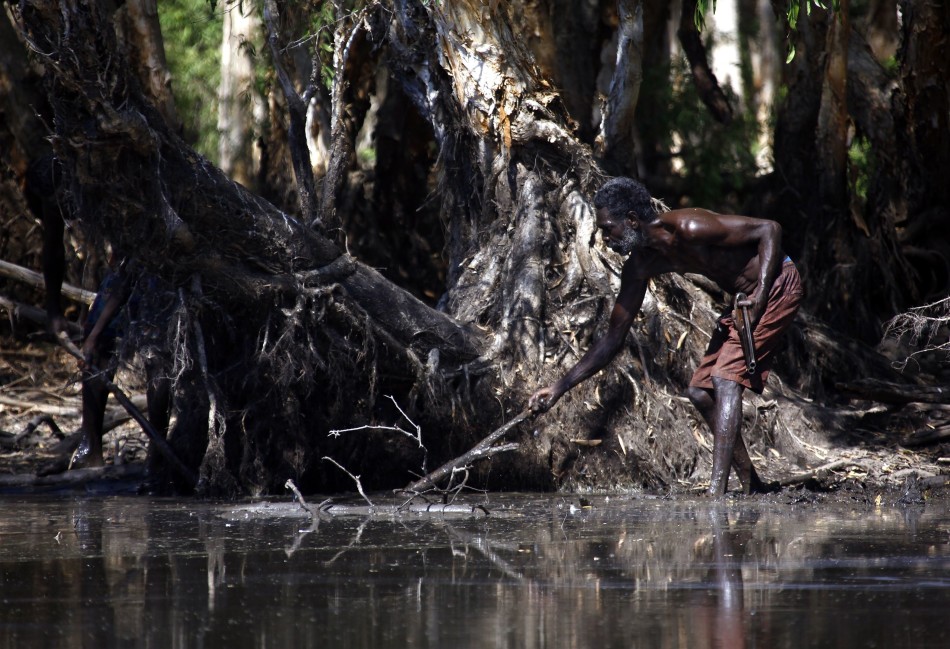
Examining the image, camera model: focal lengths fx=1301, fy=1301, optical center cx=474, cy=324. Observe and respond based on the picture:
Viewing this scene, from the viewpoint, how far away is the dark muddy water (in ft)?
12.3

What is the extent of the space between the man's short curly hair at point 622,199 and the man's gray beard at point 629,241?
0.26 feet

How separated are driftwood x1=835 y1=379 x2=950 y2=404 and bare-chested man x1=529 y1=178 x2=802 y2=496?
7.93 feet

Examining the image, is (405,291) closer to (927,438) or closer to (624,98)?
(624,98)

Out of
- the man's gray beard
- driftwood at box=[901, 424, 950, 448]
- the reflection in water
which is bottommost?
the reflection in water

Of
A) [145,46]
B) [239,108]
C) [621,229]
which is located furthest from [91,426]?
[239,108]

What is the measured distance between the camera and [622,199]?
6.81m

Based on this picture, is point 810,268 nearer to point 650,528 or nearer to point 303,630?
point 650,528

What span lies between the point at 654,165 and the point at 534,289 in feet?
21.6

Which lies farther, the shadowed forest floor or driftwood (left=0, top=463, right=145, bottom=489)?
driftwood (left=0, top=463, right=145, bottom=489)

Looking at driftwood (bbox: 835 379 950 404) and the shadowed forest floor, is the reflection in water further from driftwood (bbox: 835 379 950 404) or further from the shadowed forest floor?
driftwood (bbox: 835 379 950 404)

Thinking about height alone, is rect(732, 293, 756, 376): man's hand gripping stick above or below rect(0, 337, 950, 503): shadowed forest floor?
above

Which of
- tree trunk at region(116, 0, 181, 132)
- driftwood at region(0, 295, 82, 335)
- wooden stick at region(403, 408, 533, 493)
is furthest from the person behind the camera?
tree trunk at region(116, 0, 181, 132)

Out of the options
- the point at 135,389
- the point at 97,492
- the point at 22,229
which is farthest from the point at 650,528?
the point at 22,229

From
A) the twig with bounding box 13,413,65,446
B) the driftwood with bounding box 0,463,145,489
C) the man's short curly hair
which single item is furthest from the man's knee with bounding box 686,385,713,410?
the twig with bounding box 13,413,65,446
